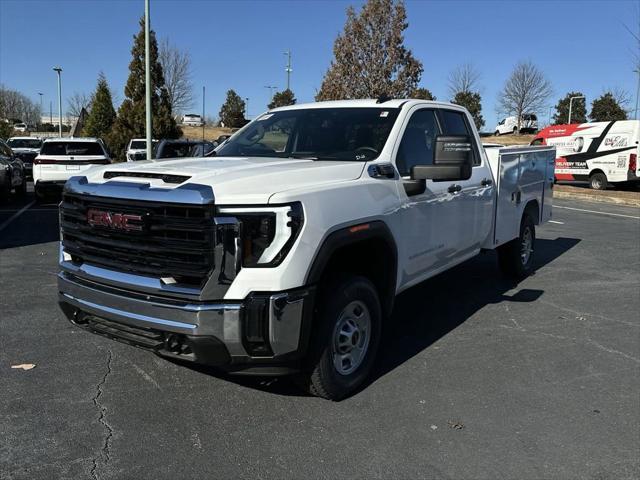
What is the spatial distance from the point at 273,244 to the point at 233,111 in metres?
67.6

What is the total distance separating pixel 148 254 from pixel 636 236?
10.7m

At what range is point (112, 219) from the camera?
3479 millimetres

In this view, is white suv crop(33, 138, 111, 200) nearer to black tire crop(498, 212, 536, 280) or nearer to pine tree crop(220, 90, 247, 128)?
black tire crop(498, 212, 536, 280)

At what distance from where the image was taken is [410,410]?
3.79m

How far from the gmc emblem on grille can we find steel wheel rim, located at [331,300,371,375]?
4.49ft

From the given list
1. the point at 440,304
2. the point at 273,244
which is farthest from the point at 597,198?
the point at 273,244

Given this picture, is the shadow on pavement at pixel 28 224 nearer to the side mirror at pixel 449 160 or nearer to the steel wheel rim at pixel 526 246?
the steel wheel rim at pixel 526 246

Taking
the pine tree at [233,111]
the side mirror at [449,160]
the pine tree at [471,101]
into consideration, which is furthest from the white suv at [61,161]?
the pine tree at [233,111]

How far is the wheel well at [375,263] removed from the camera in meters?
3.98

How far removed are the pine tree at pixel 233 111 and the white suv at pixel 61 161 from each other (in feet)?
175

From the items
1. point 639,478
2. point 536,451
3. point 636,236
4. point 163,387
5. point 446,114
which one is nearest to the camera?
point 639,478

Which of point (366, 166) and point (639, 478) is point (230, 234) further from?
point (639, 478)

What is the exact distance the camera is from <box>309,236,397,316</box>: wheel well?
3.98 metres

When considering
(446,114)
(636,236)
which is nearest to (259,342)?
(446,114)
